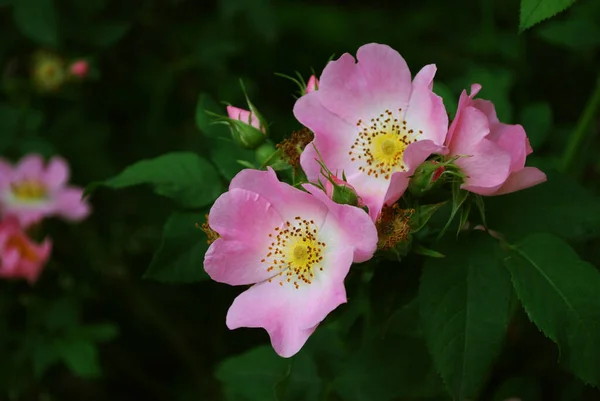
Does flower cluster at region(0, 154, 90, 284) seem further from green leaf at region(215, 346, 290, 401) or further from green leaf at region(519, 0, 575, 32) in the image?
green leaf at region(519, 0, 575, 32)

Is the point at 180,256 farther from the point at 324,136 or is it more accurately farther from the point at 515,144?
the point at 515,144

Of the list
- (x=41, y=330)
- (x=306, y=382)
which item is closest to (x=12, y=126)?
(x=41, y=330)

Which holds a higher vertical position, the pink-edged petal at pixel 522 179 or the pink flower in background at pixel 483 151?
the pink flower in background at pixel 483 151

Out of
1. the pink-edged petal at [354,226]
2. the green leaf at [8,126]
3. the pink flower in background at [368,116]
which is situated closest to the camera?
the pink-edged petal at [354,226]

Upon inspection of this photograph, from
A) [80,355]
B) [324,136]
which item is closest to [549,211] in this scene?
[324,136]

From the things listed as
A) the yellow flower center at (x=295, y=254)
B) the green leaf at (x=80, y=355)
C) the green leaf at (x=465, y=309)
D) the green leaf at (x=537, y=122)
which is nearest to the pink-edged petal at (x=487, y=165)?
the green leaf at (x=465, y=309)

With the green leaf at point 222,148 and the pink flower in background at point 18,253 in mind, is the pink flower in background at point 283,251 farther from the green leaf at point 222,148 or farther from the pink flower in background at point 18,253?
the pink flower in background at point 18,253

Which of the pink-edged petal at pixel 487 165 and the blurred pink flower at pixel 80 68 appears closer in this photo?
the pink-edged petal at pixel 487 165
